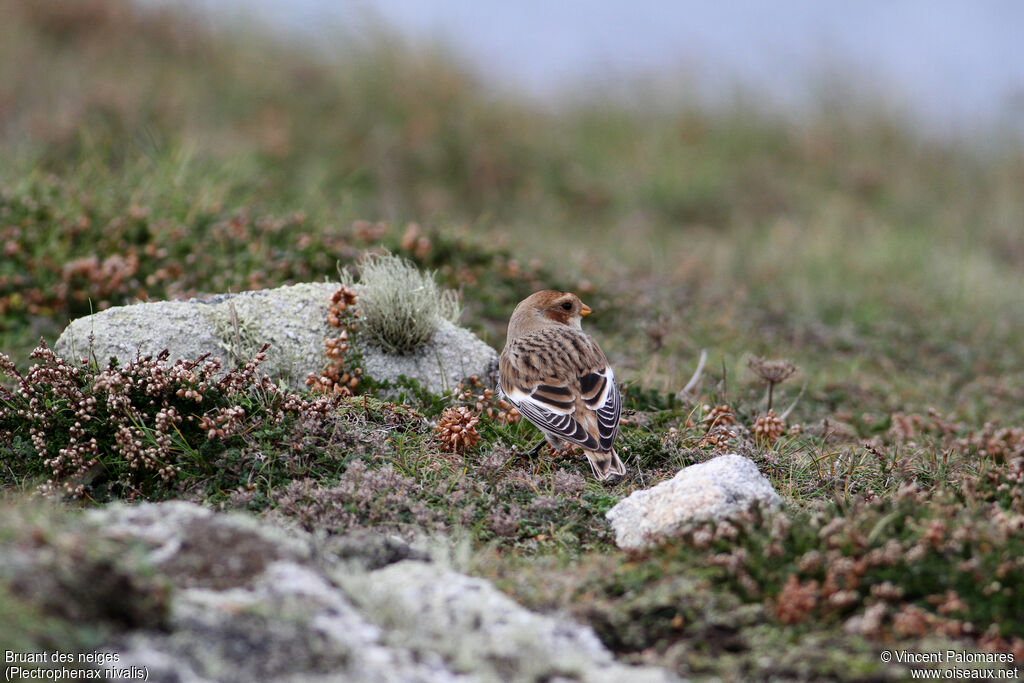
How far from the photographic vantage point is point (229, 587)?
300cm

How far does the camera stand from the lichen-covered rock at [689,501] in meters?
3.88

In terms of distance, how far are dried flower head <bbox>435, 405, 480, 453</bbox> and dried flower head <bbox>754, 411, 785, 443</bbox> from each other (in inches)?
61.9

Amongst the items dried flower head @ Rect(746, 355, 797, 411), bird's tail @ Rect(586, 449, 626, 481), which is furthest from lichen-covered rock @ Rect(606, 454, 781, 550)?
dried flower head @ Rect(746, 355, 797, 411)

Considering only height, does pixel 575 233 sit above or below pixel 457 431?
below

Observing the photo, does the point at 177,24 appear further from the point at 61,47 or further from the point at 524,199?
the point at 524,199

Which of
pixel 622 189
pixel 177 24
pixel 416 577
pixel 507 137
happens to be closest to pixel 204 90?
pixel 177 24

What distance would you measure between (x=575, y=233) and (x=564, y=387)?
5979 mm

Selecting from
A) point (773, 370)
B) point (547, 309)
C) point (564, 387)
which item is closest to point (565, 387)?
point (564, 387)

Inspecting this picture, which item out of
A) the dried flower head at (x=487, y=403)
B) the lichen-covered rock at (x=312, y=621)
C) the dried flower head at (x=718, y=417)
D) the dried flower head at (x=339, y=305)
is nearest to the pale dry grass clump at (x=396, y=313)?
the dried flower head at (x=339, y=305)

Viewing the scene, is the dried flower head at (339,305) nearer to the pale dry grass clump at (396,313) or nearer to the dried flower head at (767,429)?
the pale dry grass clump at (396,313)

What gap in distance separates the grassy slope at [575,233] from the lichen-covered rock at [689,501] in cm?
16

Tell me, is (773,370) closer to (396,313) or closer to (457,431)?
(457,431)

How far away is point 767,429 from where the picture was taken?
5.26m

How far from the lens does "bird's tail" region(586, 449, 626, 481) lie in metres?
4.57
